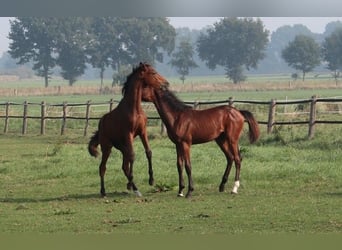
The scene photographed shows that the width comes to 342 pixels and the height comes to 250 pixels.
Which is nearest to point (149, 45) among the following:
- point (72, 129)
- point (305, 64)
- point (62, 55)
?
point (62, 55)

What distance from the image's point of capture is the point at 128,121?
31.6 ft

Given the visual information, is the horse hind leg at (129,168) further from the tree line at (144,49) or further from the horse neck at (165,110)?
the tree line at (144,49)

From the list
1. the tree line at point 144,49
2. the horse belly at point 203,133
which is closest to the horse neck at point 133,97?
the horse belly at point 203,133

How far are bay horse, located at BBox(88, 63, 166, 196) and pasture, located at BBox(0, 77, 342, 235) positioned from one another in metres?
0.56

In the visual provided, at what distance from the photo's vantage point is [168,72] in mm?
116938

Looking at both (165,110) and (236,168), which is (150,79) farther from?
(236,168)

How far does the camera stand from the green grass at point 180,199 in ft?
21.5

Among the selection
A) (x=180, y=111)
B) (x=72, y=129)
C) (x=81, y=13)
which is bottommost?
(x=72, y=129)

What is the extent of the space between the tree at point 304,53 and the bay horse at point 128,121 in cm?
7257

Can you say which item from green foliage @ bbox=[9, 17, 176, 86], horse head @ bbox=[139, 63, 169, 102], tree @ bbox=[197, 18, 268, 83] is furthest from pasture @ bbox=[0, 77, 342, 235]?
tree @ bbox=[197, 18, 268, 83]

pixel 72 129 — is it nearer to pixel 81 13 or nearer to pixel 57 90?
pixel 81 13

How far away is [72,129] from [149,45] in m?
34.4

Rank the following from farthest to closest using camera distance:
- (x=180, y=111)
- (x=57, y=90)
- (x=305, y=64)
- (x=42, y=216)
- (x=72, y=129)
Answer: (x=305, y=64) → (x=57, y=90) → (x=72, y=129) → (x=180, y=111) → (x=42, y=216)

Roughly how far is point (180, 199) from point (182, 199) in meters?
0.03
